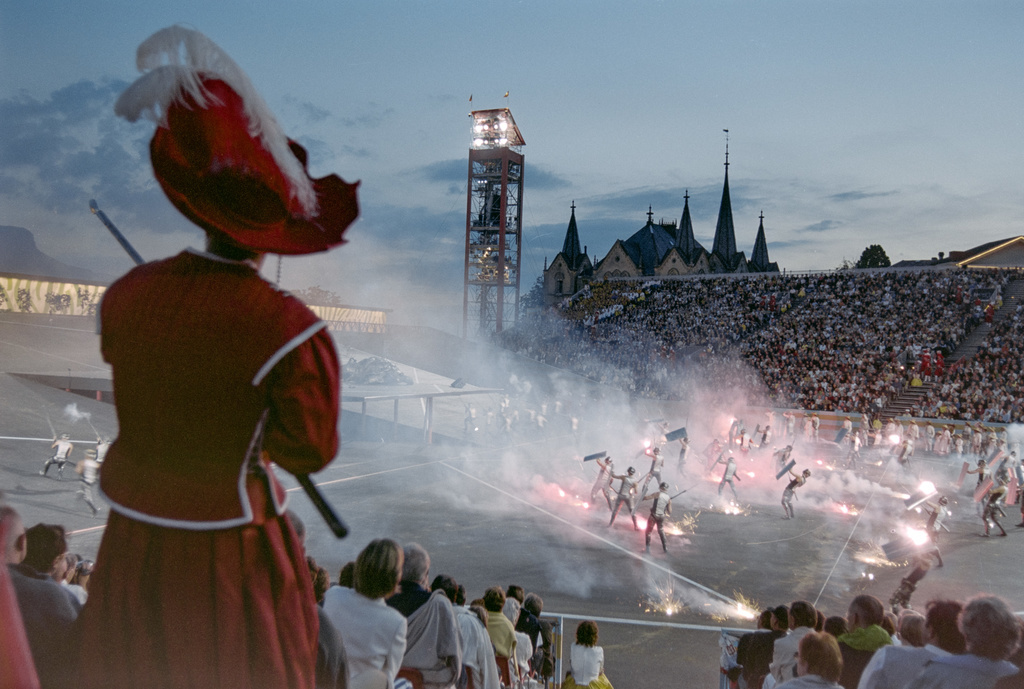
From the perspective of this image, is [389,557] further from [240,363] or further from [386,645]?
[240,363]

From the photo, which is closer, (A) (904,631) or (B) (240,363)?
(B) (240,363)

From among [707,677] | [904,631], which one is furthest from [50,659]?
[707,677]

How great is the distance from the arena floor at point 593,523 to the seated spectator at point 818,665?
169 inches

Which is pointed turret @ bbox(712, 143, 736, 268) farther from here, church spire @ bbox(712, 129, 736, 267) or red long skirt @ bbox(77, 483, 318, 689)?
red long skirt @ bbox(77, 483, 318, 689)

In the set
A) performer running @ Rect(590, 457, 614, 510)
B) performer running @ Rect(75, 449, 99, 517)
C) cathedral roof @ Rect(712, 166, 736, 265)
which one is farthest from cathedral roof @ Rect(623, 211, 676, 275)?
performer running @ Rect(75, 449, 99, 517)

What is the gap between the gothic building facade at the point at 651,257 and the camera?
240 ft

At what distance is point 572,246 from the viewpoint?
259ft

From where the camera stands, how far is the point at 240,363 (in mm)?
1606

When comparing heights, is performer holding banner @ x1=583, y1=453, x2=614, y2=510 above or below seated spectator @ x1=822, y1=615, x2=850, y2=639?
below

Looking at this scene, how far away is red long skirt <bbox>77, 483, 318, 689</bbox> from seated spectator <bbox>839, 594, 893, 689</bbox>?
149 inches

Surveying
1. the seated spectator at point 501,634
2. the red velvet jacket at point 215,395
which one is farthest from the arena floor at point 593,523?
the red velvet jacket at point 215,395

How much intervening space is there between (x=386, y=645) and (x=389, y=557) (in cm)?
32

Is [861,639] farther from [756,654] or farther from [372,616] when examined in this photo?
[372,616]

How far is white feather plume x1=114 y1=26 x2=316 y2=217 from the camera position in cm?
168
